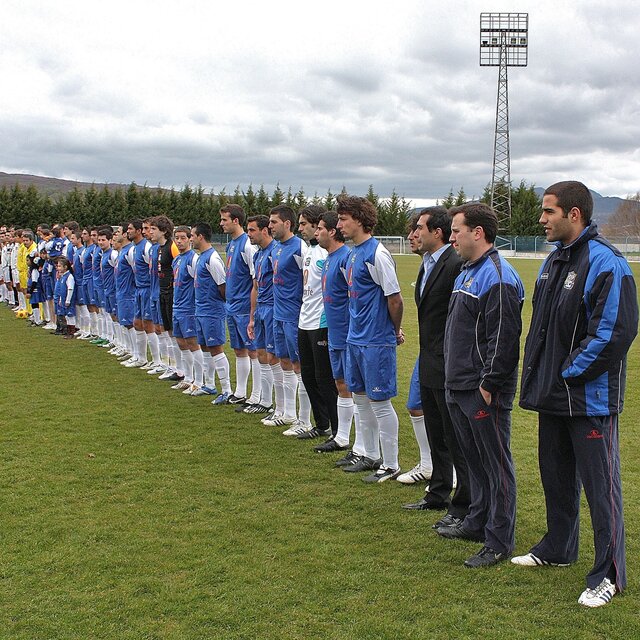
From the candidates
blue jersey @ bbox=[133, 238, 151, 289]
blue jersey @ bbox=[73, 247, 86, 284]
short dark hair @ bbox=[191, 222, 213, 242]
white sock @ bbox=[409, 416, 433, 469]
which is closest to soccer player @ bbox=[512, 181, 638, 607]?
white sock @ bbox=[409, 416, 433, 469]

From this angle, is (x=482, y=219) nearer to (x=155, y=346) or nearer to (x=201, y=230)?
(x=201, y=230)

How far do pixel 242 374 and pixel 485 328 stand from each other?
18.1 ft

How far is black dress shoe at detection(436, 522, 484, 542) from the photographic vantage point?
516 cm

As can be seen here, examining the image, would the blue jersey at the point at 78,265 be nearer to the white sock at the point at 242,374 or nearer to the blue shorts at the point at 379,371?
the white sock at the point at 242,374

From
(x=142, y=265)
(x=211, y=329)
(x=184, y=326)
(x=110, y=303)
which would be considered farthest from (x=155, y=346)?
(x=211, y=329)

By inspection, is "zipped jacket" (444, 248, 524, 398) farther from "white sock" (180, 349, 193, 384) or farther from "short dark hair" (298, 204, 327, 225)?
"white sock" (180, 349, 193, 384)

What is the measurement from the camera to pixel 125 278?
12.8 m

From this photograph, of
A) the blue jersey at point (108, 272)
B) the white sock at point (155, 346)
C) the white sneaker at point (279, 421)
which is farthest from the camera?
the blue jersey at point (108, 272)

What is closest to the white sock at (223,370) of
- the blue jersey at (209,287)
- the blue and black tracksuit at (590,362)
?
the blue jersey at (209,287)

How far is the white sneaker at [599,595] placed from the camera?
4.12m

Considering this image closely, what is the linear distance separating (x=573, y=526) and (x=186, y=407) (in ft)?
19.4

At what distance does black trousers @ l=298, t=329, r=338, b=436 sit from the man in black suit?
2104 mm

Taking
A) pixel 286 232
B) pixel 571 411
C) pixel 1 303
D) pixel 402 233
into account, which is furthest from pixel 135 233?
pixel 402 233

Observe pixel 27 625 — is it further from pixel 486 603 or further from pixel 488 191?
pixel 488 191
